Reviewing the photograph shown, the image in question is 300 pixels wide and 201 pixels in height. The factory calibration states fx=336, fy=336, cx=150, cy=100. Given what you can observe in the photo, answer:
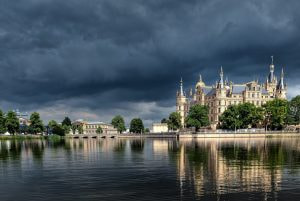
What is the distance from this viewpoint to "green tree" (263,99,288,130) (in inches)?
6786

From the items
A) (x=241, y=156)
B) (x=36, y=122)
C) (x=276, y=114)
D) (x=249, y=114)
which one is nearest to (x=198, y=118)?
(x=249, y=114)

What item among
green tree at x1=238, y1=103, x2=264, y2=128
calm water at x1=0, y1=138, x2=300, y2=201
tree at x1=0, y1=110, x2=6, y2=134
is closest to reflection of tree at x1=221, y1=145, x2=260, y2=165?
calm water at x1=0, y1=138, x2=300, y2=201

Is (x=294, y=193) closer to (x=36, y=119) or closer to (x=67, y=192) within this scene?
(x=67, y=192)

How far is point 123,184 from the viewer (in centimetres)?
3178

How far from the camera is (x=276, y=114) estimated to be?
172 m

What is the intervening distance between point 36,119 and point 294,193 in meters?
184

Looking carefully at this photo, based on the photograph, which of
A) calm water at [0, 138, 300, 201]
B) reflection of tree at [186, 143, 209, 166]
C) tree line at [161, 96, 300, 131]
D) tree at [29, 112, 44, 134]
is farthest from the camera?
tree at [29, 112, 44, 134]

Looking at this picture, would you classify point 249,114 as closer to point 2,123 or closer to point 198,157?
point 198,157

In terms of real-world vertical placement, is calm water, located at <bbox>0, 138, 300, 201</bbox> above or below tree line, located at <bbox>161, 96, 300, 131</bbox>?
below

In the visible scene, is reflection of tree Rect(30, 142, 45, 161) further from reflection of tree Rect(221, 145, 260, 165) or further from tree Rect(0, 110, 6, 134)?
tree Rect(0, 110, 6, 134)

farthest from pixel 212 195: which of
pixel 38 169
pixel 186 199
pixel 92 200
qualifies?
pixel 38 169

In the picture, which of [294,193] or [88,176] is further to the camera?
[88,176]

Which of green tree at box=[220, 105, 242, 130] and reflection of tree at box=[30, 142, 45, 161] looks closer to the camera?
reflection of tree at box=[30, 142, 45, 161]

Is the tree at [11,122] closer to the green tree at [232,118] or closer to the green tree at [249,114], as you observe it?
the green tree at [232,118]
